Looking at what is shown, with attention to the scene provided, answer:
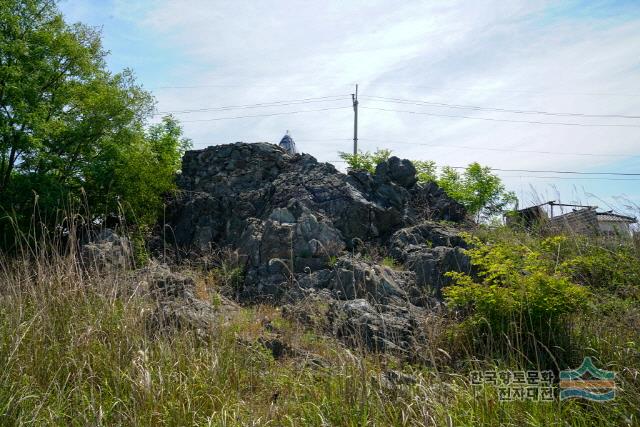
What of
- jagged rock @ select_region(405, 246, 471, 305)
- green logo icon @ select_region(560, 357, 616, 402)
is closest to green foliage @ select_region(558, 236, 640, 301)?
jagged rock @ select_region(405, 246, 471, 305)

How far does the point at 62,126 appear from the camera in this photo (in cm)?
1299

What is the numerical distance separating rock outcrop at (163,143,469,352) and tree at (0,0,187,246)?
1.21m

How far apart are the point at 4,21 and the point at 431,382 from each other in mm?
12374

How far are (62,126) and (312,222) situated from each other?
5.90 meters

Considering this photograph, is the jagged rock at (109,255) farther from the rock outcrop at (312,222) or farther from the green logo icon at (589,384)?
the green logo icon at (589,384)

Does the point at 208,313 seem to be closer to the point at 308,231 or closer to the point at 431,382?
the point at 431,382

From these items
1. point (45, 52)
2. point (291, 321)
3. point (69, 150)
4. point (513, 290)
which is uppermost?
point (45, 52)

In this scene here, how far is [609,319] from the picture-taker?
6.60m

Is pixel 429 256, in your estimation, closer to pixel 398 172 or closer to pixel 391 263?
pixel 391 263

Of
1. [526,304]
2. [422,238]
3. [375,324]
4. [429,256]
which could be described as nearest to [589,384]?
[526,304]

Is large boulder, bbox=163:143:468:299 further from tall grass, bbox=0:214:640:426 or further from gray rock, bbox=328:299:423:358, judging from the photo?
tall grass, bbox=0:214:640:426

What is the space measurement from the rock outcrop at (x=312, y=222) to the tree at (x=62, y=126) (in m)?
1.21

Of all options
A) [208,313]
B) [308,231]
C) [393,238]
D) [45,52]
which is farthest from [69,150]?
[208,313]

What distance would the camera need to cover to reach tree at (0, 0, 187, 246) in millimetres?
12625
